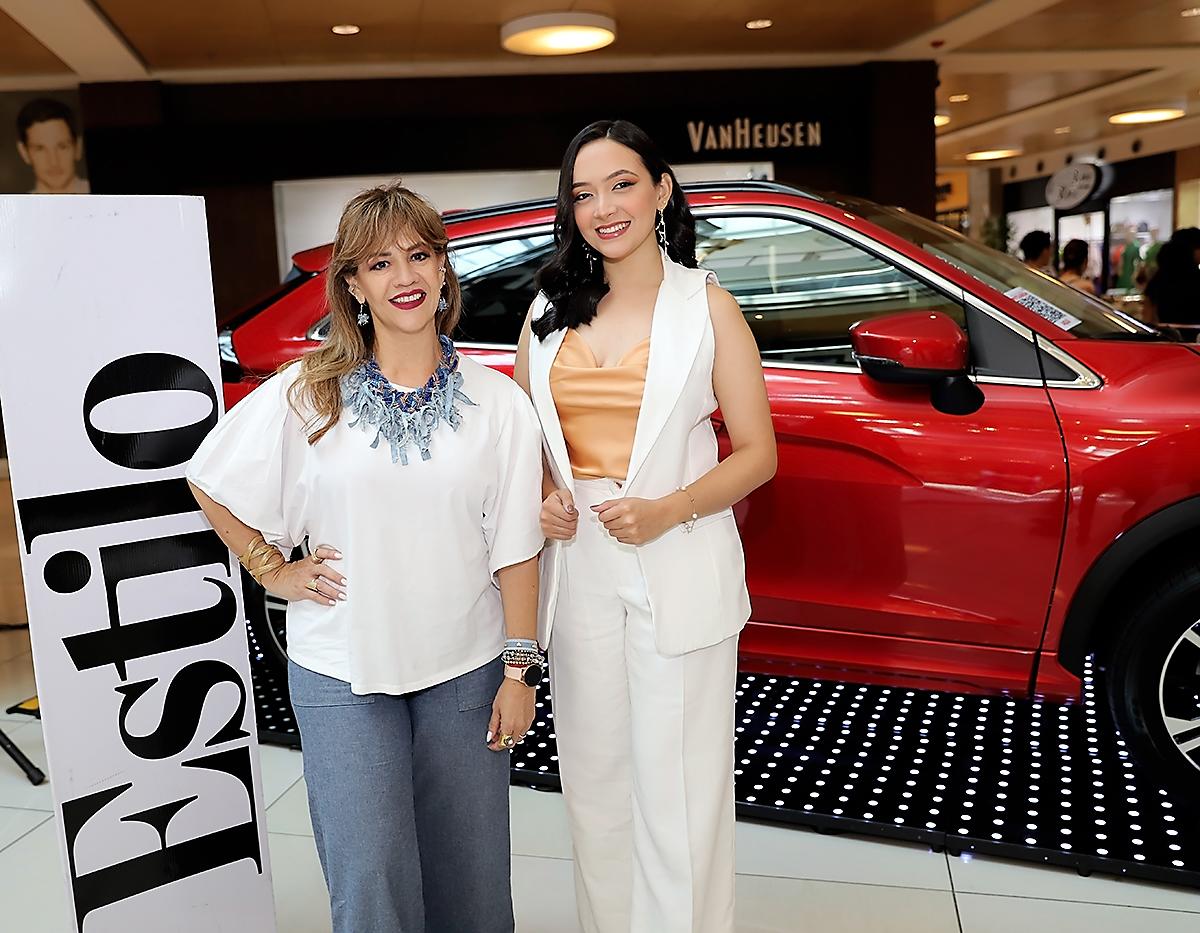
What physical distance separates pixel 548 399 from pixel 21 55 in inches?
275

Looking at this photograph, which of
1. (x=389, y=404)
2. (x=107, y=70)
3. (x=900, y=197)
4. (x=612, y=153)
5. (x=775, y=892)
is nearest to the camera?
(x=389, y=404)

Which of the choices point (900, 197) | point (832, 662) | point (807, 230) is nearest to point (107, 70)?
point (900, 197)

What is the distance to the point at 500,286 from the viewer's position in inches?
111

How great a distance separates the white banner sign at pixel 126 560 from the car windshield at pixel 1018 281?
1.69 m

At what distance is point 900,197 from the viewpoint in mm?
8453

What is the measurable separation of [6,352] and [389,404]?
583 mm

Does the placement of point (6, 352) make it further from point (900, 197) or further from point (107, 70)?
point (900, 197)

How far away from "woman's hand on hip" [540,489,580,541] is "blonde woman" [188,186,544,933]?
2cm

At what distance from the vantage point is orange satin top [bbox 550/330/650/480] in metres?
1.66

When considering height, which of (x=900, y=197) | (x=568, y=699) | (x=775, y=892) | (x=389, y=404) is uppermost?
(x=900, y=197)

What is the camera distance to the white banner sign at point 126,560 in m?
1.60

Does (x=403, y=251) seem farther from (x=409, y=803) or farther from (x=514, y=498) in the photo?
(x=409, y=803)

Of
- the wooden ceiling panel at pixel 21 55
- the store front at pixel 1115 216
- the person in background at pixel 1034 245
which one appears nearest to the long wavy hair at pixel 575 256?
the person in background at pixel 1034 245

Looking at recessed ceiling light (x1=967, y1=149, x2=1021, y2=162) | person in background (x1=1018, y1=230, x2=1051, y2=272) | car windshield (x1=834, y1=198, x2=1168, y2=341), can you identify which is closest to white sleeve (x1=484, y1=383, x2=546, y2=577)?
car windshield (x1=834, y1=198, x2=1168, y2=341)
